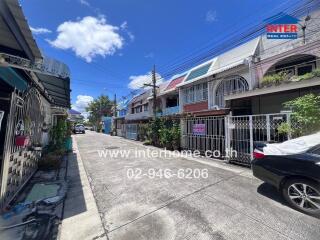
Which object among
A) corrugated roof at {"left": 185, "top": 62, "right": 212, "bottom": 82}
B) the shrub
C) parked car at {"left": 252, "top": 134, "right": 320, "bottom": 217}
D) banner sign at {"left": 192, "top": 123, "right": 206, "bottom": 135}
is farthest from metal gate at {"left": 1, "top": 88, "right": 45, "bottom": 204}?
corrugated roof at {"left": 185, "top": 62, "right": 212, "bottom": 82}

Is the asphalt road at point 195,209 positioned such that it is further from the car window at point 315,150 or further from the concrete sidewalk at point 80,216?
the car window at point 315,150

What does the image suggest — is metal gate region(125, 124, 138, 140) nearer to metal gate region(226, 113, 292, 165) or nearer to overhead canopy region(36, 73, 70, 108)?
overhead canopy region(36, 73, 70, 108)

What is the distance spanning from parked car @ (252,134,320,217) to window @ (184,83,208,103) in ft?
34.4

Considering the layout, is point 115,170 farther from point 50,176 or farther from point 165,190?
point 165,190

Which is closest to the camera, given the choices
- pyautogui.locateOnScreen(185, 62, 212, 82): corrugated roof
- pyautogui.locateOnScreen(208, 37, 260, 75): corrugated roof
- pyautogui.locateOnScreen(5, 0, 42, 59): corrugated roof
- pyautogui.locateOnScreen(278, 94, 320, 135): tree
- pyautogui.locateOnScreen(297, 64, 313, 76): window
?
pyautogui.locateOnScreen(5, 0, 42, 59): corrugated roof

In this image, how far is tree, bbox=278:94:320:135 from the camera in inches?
198

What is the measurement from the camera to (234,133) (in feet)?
24.9

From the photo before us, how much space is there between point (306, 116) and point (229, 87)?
7570 mm

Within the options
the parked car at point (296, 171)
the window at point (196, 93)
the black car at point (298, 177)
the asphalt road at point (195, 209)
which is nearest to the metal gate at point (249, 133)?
the asphalt road at point (195, 209)

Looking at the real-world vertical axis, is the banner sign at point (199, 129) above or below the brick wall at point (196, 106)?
below

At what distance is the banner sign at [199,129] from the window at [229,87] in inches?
155

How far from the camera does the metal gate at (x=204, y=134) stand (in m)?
8.49

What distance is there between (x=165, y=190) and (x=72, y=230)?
235 centimetres

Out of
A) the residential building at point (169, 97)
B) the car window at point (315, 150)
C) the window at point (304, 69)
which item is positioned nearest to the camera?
the car window at point (315, 150)
